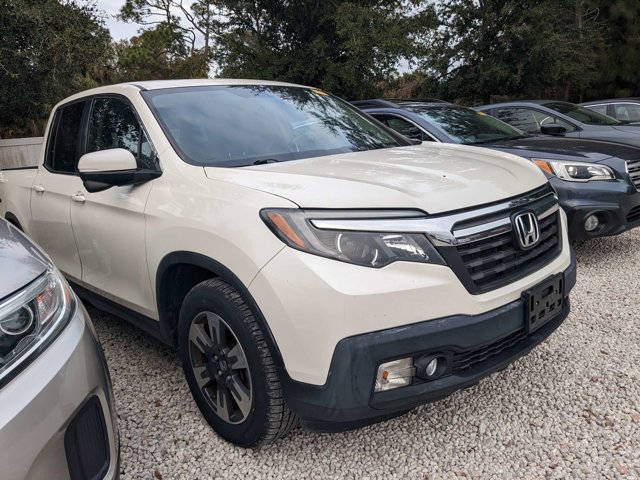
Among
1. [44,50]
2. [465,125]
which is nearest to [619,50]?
[465,125]

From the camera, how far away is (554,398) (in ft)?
8.35

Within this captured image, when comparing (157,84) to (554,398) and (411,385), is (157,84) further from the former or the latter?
(554,398)

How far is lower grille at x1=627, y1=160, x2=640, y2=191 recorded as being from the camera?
174 inches

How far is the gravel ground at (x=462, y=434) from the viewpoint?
6.93 feet

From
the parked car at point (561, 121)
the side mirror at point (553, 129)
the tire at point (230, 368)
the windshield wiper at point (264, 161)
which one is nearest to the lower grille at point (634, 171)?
the side mirror at point (553, 129)

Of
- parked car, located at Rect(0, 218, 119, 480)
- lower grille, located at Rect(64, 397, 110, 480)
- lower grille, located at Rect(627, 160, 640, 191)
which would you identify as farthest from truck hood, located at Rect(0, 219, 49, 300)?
lower grille, located at Rect(627, 160, 640, 191)

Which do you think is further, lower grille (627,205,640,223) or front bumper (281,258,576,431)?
lower grille (627,205,640,223)

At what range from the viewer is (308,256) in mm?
1756

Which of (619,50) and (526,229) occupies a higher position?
(619,50)

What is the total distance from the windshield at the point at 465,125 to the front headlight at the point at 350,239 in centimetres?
351

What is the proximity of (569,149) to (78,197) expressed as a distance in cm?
404

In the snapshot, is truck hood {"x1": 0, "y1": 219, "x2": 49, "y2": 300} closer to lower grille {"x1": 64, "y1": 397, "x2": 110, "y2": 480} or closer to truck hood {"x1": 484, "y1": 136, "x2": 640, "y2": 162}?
lower grille {"x1": 64, "y1": 397, "x2": 110, "y2": 480}

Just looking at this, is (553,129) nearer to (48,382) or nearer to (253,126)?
(253,126)

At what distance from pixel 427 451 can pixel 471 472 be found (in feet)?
0.66
